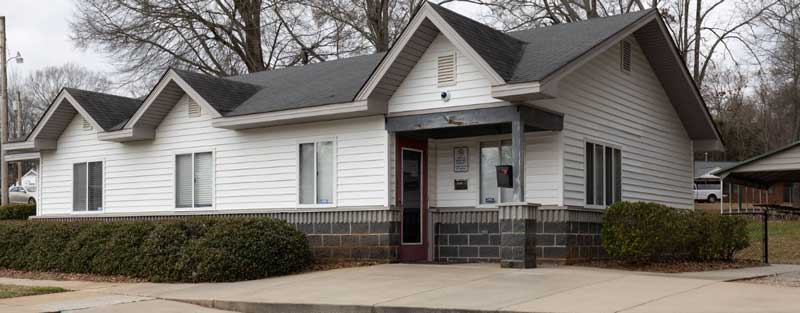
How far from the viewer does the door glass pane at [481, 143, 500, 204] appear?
17438 mm

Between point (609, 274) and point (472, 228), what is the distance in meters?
3.86

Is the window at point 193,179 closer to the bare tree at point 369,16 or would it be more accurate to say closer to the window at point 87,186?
the window at point 87,186

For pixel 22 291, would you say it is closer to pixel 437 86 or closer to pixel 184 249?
pixel 184 249

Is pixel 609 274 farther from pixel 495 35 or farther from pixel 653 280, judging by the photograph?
pixel 495 35

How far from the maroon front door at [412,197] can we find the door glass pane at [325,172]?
1597 millimetres

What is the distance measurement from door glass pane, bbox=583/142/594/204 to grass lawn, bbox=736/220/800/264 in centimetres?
616

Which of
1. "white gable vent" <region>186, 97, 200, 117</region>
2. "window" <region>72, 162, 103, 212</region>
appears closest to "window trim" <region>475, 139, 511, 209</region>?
"white gable vent" <region>186, 97, 200, 117</region>

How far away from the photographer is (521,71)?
1559 cm

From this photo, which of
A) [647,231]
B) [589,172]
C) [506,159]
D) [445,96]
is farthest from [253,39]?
[647,231]

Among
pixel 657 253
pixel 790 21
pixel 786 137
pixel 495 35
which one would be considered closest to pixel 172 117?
pixel 495 35

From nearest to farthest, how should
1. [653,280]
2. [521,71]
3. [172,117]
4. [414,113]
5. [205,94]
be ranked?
[653,280] → [521,71] → [414,113] → [205,94] → [172,117]

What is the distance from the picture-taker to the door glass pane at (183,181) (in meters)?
20.7

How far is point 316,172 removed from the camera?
18.5 metres

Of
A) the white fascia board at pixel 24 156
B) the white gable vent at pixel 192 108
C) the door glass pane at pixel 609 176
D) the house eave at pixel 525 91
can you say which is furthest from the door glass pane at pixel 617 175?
the white fascia board at pixel 24 156
